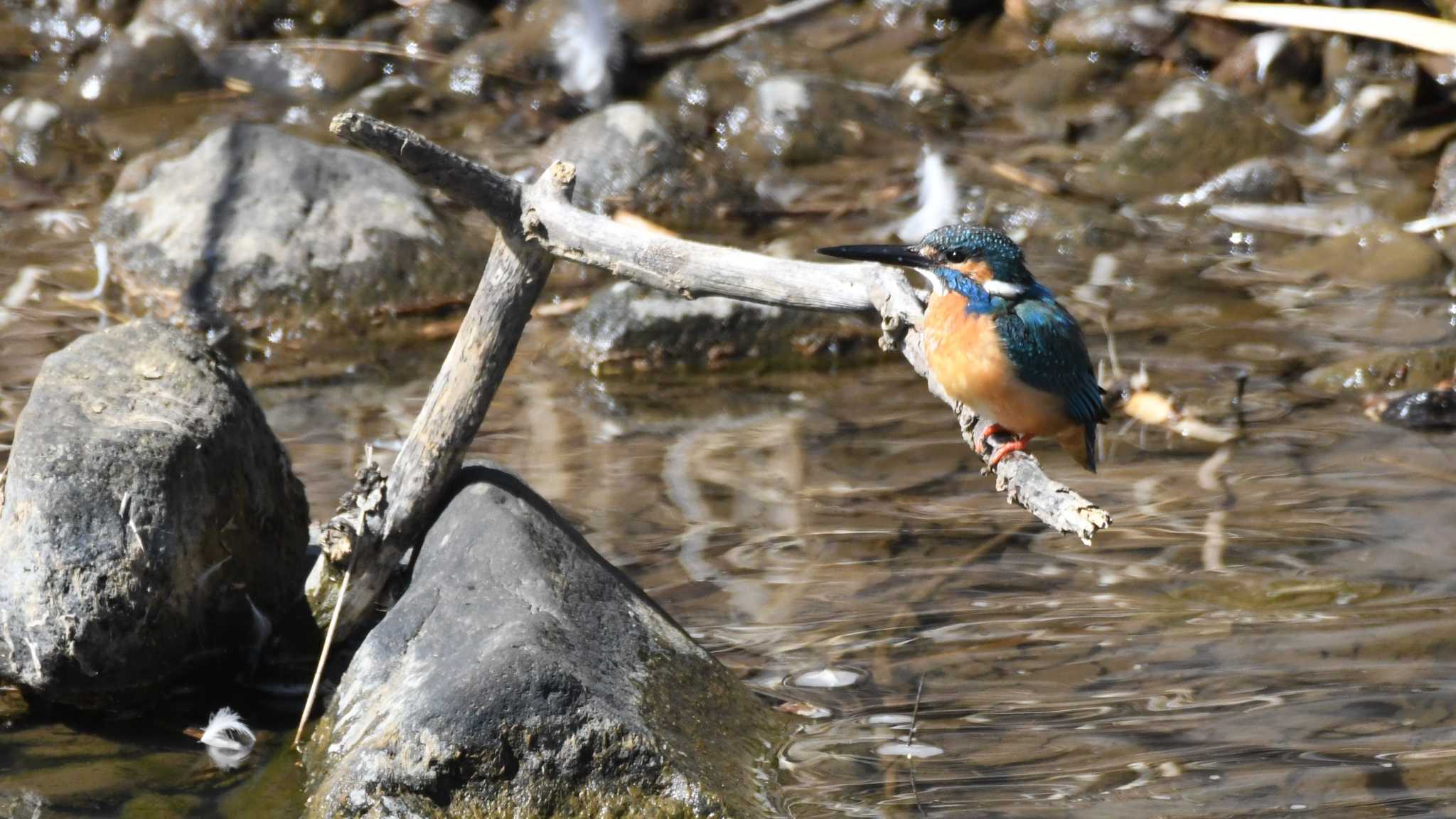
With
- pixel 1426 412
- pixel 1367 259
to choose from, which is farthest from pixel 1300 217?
pixel 1426 412

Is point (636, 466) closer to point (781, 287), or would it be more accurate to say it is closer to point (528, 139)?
point (781, 287)

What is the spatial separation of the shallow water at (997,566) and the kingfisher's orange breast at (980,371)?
3.25 feet

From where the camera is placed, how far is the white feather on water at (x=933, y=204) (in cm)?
859

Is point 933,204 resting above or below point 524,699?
below

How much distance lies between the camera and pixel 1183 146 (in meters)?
9.23

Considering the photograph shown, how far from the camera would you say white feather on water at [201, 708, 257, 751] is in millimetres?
4281

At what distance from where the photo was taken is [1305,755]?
4195 millimetres

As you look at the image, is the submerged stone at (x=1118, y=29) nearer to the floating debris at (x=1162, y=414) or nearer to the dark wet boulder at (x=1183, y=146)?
the dark wet boulder at (x=1183, y=146)

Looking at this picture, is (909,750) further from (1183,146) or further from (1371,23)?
(1183,146)

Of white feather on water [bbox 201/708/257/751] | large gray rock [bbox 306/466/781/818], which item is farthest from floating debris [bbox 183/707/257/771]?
large gray rock [bbox 306/466/781/818]

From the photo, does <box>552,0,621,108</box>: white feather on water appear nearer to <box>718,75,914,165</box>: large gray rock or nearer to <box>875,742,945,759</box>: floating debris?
<box>718,75,914,165</box>: large gray rock

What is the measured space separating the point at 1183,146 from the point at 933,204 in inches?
67.0

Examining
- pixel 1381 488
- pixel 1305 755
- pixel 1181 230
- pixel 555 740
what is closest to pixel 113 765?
pixel 555 740

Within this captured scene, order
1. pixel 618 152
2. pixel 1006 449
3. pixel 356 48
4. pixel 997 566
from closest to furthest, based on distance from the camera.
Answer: pixel 1006 449 → pixel 997 566 → pixel 618 152 → pixel 356 48
